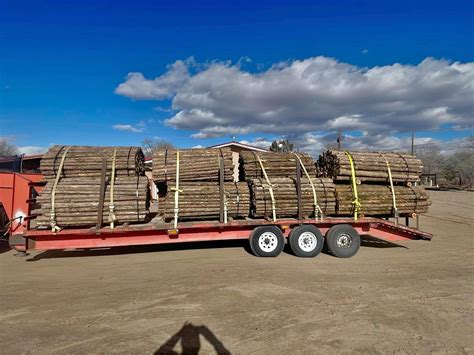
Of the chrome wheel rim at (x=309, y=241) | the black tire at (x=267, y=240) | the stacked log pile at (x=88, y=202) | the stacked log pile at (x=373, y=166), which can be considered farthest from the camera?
the stacked log pile at (x=373, y=166)

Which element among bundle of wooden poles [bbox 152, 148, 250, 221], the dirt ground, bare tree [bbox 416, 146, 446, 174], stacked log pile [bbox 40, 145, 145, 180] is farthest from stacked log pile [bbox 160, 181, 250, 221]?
bare tree [bbox 416, 146, 446, 174]

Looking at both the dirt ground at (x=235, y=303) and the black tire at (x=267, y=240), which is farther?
the black tire at (x=267, y=240)

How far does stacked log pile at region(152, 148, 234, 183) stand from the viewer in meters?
8.10

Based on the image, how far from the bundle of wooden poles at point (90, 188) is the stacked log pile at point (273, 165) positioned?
2712 mm

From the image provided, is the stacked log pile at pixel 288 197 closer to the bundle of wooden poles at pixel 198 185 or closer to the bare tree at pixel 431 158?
the bundle of wooden poles at pixel 198 185

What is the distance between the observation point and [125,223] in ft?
25.2

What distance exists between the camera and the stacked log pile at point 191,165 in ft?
26.6

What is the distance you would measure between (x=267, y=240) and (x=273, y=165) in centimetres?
202

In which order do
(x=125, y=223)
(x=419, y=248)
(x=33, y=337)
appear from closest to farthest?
(x=33, y=337), (x=125, y=223), (x=419, y=248)

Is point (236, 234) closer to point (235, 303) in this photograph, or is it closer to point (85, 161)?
point (235, 303)

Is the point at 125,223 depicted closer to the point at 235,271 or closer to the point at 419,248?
the point at 235,271

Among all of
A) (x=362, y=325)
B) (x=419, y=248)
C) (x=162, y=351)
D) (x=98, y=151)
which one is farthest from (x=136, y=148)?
(x=419, y=248)

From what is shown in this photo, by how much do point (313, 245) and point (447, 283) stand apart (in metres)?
2.84

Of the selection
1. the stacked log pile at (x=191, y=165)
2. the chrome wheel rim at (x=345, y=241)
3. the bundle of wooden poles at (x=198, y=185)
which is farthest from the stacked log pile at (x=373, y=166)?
the stacked log pile at (x=191, y=165)
